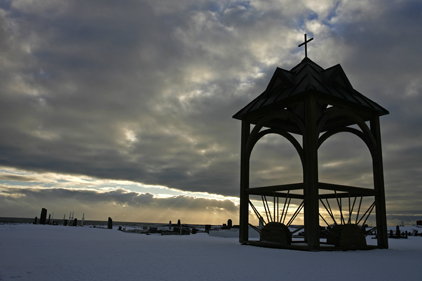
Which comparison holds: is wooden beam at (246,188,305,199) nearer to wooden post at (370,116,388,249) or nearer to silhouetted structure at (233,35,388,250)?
silhouetted structure at (233,35,388,250)

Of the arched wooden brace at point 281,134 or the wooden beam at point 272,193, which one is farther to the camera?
the arched wooden brace at point 281,134

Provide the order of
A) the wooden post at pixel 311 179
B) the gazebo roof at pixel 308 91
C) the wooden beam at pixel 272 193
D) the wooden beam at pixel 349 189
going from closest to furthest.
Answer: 1. the wooden post at pixel 311 179
2. the wooden beam at pixel 349 189
3. the gazebo roof at pixel 308 91
4. the wooden beam at pixel 272 193

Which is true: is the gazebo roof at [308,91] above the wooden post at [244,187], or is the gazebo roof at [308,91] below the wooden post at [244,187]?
above

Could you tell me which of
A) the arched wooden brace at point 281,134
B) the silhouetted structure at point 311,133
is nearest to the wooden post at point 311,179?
the silhouetted structure at point 311,133

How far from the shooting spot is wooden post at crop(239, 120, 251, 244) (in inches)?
766

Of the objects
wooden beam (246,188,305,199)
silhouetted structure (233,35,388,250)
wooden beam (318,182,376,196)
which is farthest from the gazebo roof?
wooden beam (246,188,305,199)

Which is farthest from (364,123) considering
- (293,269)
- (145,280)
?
(145,280)

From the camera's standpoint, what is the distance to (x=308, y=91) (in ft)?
55.4

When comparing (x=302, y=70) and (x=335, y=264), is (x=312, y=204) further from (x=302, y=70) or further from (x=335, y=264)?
(x=302, y=70)

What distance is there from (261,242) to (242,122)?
7.62m

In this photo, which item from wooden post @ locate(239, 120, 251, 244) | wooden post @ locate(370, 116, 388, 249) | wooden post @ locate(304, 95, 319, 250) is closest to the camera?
wooden post @ locate(304, 95, 319, 250)

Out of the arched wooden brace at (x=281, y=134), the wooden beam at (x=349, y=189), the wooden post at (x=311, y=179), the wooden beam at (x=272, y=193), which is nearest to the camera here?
the wooden post at (x=311, y=179)

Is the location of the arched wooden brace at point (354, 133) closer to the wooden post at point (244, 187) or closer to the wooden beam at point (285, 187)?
the wooden post at point (244, 187)

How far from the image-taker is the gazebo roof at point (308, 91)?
57.5ft
